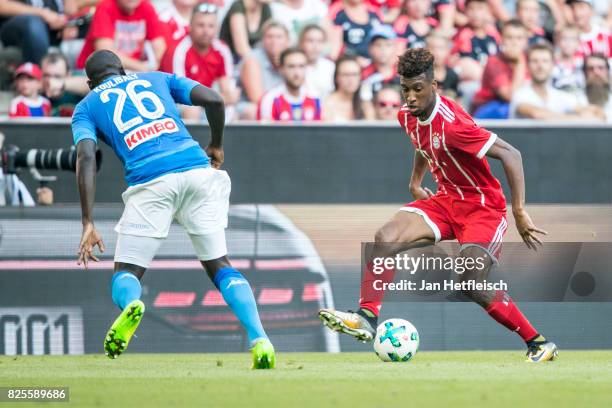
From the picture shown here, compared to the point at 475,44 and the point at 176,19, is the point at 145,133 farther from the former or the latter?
the point at 475,44

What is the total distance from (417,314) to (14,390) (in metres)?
5.13

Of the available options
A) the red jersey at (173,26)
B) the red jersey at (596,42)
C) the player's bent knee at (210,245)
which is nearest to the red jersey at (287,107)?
the red jersey at (173,26)

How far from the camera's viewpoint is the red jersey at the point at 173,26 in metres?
12.5

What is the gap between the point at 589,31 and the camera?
1416 centimetres

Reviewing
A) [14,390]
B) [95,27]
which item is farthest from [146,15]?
[14,390]

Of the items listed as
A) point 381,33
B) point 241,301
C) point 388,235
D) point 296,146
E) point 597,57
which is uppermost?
point 381,33

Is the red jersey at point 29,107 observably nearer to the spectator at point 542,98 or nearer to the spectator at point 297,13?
the spectator at point 297,13

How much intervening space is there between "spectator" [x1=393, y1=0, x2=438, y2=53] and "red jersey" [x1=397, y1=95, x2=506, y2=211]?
541 cm

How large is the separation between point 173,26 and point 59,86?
5.15 feet

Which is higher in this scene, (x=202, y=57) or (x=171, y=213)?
(x=202, y=57)

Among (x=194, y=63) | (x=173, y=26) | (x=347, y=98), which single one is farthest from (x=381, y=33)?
(x=173, y=26)

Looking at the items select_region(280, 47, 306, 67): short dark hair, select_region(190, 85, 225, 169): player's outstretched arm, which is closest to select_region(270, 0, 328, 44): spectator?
select_region(280, 47, 306, 67): short dark hair

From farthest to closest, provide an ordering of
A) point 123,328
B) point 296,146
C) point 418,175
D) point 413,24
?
point 413,24 < point 296,146 < point 418,175 < point 123,328

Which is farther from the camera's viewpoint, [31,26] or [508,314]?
[31,26]
